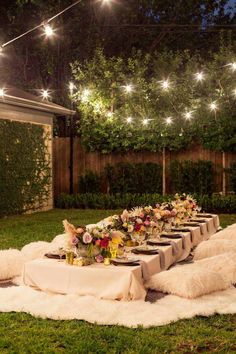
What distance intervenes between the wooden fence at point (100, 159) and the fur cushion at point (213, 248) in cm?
915

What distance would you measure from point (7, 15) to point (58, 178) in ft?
24.0

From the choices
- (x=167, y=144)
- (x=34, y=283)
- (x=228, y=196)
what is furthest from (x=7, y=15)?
(x=34, y=283)

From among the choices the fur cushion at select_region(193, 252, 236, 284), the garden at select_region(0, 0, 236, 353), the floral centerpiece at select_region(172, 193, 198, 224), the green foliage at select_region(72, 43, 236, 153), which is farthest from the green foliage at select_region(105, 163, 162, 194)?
the fur cushion at select_region(193, 252, 236, 284)

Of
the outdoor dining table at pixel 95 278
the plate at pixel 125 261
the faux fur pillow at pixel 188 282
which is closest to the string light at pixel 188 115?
the outdoor dining table at pixel 95 278

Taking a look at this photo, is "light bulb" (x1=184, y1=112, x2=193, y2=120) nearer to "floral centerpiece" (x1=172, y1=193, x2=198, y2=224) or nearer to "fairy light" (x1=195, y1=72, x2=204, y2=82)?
"fairy light" (x1=195, y1=72, x2=204, y2=82)

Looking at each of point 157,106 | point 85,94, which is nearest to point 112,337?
point 157,106

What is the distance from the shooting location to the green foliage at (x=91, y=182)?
19.8 metres

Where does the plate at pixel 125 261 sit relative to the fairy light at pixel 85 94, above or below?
below

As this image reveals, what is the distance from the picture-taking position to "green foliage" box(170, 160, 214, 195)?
60.6ft

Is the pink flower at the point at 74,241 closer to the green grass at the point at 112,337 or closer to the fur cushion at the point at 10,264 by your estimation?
the green grass at the point at 112,337

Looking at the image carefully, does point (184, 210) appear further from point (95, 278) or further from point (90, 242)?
point (95, 278)

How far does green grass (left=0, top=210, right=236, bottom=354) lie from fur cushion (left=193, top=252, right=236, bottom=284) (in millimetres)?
1184

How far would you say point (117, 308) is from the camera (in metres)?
6.90

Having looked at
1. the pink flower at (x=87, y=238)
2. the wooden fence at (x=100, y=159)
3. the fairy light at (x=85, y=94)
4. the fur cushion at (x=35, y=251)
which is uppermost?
the fairy light at (x=85, y=94)
